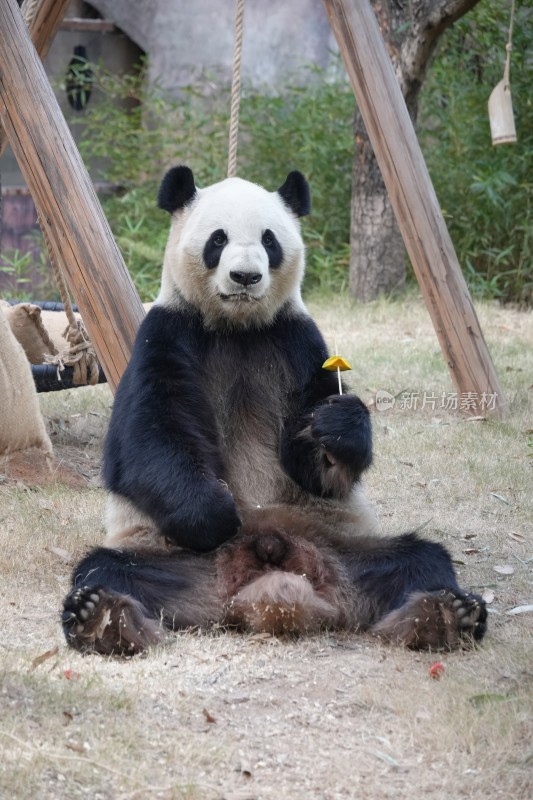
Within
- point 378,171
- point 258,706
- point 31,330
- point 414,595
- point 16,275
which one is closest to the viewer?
point 258,706

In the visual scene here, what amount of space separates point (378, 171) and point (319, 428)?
5.16m

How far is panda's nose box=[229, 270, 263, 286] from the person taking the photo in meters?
3.06

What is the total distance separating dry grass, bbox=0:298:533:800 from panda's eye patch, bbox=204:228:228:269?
108 cm

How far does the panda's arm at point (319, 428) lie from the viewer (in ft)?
10.2

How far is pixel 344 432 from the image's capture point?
3.10 m

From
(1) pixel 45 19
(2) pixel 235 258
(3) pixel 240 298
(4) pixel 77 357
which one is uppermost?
(1) pixel 45 19

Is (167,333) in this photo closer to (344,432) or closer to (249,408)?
(249,408)

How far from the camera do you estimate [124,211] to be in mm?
9852

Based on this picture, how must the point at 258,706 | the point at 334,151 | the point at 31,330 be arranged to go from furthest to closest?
the point at 334,151
the point at 31,330
the point at 258,706

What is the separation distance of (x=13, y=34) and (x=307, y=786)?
3.13m

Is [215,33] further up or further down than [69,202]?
further up

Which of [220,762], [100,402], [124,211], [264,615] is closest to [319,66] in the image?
[124,211]

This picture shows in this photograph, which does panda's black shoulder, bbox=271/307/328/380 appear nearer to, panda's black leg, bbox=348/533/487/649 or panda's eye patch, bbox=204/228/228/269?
panda's eye patch, bbox=204/228/228/269

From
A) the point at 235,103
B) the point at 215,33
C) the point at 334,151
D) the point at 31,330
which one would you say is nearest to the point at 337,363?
the point at 235,103
